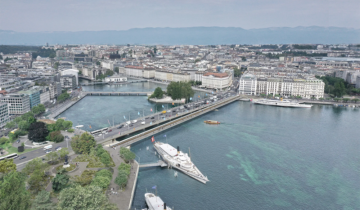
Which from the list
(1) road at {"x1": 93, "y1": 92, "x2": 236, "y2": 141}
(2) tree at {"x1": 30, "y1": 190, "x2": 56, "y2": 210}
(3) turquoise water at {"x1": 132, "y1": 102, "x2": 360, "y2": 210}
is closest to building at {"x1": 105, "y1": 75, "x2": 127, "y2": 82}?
(1) road at {"x1": 93, "y1": 92, "x2": 236, "y2": 141}

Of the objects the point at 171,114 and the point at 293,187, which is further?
the point at 171,114

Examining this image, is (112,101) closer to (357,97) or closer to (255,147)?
(255,147)

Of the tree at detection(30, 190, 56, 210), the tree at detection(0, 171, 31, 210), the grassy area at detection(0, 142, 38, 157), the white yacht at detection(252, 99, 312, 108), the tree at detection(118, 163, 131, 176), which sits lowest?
the grassy area at detection(0, 142, 38, 157)

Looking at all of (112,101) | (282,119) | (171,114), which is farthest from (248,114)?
(112,101)

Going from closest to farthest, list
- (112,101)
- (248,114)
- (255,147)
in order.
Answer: (255,147) < (248,114) < (112,101)

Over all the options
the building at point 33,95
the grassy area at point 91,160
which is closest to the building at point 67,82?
the building at point 33,95

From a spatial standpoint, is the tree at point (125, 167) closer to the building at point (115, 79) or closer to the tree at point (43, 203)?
the tree at point (43, 203)

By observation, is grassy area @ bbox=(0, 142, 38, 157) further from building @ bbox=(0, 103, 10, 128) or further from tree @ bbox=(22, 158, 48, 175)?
building @ bbox=(0, 103, 10, 128)
